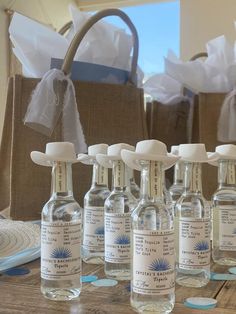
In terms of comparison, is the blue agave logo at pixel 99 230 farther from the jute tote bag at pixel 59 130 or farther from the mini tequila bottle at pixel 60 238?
the jute tote bag at pixel 59 130

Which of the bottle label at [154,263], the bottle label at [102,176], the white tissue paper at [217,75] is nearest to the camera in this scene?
the bottle label at [154,263]

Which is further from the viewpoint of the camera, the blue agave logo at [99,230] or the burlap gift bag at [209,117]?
the burlap gift bag at [209,117]

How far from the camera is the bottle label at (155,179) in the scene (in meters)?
0.46

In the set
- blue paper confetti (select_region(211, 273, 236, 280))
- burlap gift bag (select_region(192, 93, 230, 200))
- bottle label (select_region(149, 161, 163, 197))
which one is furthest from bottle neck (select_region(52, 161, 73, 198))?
burlap gift bag (select_region(192, 93, 230, 200))

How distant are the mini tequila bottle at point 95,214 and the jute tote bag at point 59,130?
0.30 meters

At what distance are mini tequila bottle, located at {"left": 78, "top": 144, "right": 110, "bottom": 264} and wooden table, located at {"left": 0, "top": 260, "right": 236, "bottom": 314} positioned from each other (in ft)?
0.32

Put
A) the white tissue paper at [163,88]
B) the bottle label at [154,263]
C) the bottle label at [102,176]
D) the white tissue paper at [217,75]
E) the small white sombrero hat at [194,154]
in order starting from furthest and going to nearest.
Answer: the white tissue paper at [163,88], the white tissue paper at [217,75], the bottle label at [102,176], the small white sombrero hat at [194,154], the bottle label at [154,263]

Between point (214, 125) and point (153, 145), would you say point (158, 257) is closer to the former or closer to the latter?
point (153, 145)

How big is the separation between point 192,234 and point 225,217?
0.11 m

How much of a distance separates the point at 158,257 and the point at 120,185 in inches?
6.5

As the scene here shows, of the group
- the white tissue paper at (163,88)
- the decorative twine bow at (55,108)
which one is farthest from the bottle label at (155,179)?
the white tissue paper at (163,88)

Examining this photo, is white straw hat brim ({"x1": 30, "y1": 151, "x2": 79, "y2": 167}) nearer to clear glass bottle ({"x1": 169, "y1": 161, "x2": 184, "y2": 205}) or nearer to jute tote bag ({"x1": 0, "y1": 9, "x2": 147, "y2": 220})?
clear glass bottle ({"x1": 169, "y1": 161, "x2": 184, "y2": 205})

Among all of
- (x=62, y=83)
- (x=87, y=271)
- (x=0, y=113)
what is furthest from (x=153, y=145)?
(x=0, y=113)

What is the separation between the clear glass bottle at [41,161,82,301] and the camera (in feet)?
1.58
